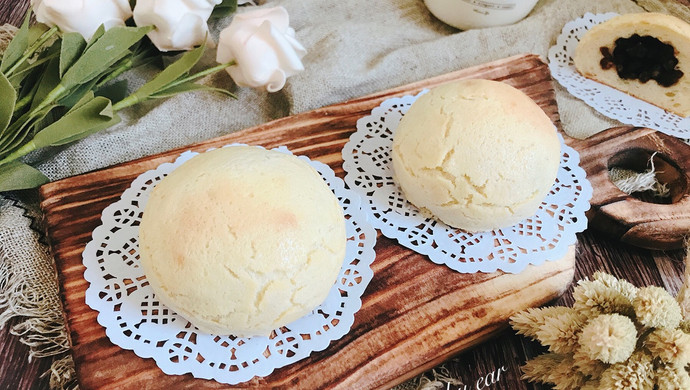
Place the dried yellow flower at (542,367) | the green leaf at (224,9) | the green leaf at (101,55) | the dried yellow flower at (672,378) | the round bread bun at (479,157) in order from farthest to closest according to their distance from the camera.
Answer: the green leaf at (224,9)
the green leaf at (101,55)
the round bread bun at (479,157)
the dried yellow flower at (542,367)
the dried yellow flower at (672,378)

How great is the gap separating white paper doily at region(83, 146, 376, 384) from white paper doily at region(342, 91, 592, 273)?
0.11m

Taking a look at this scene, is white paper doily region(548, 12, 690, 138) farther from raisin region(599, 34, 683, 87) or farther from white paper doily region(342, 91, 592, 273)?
white paper doily region(342, 91, 592, 273)

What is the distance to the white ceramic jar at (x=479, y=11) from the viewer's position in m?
1.89

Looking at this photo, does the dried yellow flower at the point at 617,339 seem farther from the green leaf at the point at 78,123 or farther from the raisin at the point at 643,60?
the green leaf at the point at 78,123

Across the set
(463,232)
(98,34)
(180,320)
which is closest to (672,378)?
(463,232)

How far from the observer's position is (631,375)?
979 millimetres

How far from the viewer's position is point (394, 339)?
1.17 m

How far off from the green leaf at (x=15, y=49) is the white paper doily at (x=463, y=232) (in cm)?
82

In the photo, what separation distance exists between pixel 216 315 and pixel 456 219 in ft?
1.91

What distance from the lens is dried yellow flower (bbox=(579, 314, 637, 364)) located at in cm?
96

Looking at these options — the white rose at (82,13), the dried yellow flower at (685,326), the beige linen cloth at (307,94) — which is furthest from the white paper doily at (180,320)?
the dried yellow flower at (685,326)

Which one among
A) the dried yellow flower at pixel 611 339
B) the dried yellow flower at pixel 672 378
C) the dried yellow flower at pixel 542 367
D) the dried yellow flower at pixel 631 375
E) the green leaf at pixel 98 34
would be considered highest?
the green leaf at pixel 98 34

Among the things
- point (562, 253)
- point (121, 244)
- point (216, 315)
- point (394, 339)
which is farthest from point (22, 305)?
point (562, 253)

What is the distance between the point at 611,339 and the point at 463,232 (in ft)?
1.49
